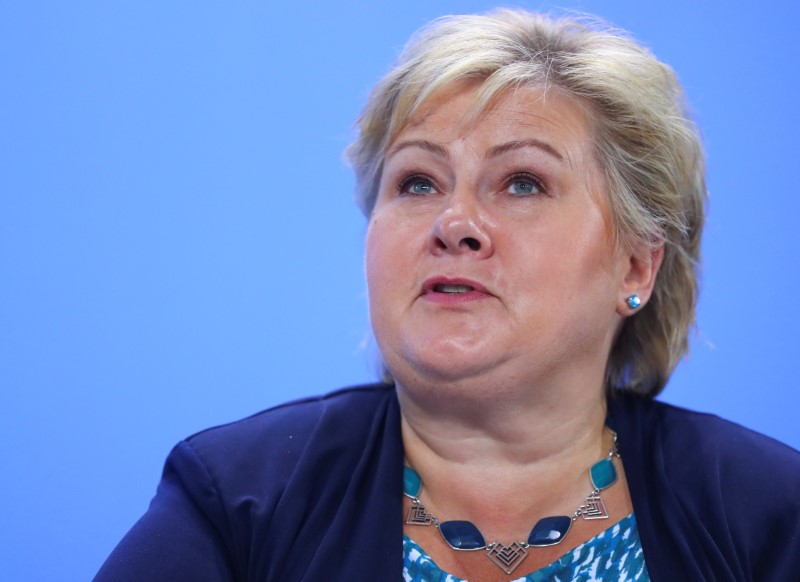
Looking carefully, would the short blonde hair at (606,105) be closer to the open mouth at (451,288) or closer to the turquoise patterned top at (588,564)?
the open mouth at (451,288)

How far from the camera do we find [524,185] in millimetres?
1610

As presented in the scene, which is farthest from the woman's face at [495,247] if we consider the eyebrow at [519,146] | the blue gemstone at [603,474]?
the blue gemstone at [603,474]

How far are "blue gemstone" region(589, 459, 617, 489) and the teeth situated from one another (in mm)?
408

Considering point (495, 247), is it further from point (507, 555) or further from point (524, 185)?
point (507, 555)

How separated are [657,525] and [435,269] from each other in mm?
541

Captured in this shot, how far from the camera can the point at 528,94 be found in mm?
1624

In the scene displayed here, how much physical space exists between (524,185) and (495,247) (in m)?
0.14

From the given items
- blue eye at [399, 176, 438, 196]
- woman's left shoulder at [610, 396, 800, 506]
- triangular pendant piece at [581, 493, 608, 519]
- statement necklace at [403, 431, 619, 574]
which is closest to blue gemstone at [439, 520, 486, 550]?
statement necklace at [403, 431, 619, 574]

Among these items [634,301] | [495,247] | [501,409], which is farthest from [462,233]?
[634,301]

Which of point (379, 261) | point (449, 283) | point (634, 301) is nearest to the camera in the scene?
point (449, 283)

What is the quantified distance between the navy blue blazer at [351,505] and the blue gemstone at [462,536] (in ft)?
0.27

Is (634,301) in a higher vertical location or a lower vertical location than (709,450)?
higher

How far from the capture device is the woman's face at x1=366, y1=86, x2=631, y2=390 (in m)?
1.52

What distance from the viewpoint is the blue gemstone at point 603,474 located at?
1688 mm
